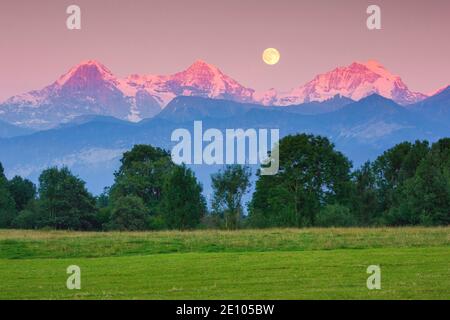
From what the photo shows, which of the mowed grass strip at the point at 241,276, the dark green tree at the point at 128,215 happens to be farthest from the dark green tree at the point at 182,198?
the mowed grass strip at the point at 241,276

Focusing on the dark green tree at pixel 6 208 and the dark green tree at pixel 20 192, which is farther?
the dark green tree at pixel 20 192

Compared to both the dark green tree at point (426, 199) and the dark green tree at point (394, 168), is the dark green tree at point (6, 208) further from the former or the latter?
the dark green tree at point (426, 199)

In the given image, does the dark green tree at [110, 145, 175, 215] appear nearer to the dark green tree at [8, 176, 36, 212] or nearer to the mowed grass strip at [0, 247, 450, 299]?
the dark green tree at [8, 176, 36, 212]

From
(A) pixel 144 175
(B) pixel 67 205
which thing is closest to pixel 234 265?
(B) pixel 67 205

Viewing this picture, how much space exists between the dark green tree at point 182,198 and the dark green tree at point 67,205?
2307 centimetres

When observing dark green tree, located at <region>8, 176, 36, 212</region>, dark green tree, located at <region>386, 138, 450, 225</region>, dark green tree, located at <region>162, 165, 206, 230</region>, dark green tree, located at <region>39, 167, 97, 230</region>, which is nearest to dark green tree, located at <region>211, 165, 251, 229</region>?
dark green tree, located at <region>162, 165, 206, 230</region>

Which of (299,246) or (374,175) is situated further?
(374,175)

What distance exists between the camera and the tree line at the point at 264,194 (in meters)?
80.2

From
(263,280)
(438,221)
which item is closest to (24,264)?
(263,280)

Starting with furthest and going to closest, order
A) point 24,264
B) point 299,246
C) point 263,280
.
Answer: point 299,246
point 24,264
point 263,280

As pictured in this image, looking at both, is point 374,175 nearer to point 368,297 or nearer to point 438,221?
point 438,221
